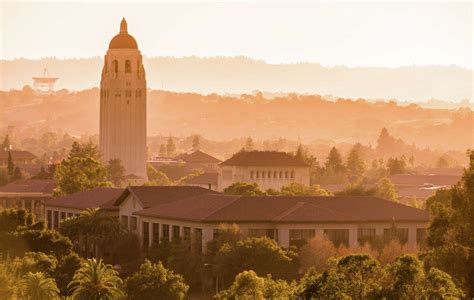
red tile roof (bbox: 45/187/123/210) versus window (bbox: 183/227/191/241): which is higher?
red tile roof (bbox: 45/187/123/210)

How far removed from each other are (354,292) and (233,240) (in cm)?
3851

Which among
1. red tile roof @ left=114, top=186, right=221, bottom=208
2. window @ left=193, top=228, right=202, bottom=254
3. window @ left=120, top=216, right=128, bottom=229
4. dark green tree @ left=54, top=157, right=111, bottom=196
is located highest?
dark green tree @ left=54, top=157, right=111, bottom=196

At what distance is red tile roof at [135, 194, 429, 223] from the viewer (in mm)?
108312

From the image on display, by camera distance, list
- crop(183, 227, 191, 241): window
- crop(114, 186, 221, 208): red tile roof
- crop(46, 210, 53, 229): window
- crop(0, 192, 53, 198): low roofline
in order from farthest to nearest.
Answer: crop(0, 192, 53, 198): low roofline
crop(46, 210, 53, 229): window
crop(114, 186, 221, 208): red tile roof
crop(183, 227, 191, 241): window

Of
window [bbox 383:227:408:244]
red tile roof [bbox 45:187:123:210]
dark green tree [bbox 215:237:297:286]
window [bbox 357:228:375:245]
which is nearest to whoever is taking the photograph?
dark green tree [bbox 215:237:297:286]

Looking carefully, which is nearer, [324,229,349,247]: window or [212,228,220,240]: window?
[212,228,220,240]: window

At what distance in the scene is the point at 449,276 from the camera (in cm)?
6388

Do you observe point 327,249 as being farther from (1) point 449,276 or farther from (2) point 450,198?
(1) point 449,276

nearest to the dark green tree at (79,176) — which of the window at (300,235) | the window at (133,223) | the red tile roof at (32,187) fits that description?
the red tile roof at (32,187)

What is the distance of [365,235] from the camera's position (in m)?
110

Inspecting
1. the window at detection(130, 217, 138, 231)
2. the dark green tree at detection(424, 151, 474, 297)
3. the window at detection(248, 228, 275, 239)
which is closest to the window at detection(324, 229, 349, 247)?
the window at detection(248, 228, 275, 239)

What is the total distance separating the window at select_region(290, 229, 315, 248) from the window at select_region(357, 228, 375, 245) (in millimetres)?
3149

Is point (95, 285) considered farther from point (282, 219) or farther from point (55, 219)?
point (55, 219)

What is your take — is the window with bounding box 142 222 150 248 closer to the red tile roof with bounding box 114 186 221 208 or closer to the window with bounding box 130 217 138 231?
the window with bounding box 130 217 138 231
